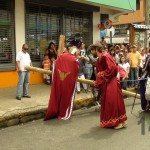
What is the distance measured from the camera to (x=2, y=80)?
38.4 feet

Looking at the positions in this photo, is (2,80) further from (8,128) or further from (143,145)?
(143,145)

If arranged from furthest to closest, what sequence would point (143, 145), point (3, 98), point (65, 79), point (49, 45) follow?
point (49, 45)
point (3, 98)
point (65, 79)
point (143, 145)

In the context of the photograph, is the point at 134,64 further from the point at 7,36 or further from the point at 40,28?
the point at 7,36

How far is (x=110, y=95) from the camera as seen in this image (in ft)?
24.3

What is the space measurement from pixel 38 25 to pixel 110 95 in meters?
6.36

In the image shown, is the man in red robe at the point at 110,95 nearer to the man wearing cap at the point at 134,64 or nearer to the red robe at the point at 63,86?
the red robe at the point at 63,86

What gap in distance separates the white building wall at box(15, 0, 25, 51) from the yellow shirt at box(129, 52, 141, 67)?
→ 13.5 feet

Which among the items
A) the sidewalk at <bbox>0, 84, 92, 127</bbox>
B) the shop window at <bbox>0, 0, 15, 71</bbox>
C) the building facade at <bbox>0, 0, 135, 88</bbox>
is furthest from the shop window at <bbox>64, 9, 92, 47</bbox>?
the sidewalk at <bbox>0, 84, 92, 127</bbox>

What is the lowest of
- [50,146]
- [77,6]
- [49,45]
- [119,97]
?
[50,146]

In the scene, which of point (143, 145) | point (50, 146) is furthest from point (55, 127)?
point (143, 145)

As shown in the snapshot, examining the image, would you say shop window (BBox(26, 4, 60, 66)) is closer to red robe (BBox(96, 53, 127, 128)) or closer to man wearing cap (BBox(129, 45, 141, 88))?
man wearing cap (BBox(129, 45, 141, 88))

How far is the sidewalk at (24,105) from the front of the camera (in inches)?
316

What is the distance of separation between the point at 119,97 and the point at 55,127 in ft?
4.92

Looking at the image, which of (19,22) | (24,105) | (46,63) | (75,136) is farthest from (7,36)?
(75,136)
